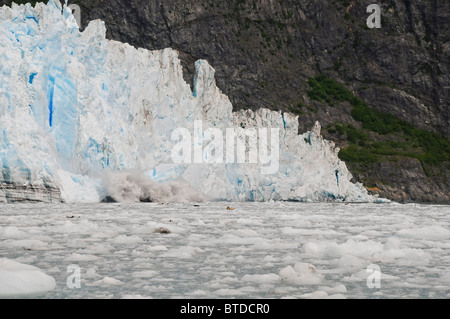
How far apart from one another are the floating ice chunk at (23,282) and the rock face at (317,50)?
2970 inches

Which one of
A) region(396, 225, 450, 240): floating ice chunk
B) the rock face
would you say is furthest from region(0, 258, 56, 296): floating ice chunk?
the rock face

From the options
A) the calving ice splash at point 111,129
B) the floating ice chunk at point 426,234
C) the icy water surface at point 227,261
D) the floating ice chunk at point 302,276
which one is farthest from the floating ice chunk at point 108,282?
the calving ice splash at point 111,129

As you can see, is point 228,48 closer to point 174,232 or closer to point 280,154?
point 280,154

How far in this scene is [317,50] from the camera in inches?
4338

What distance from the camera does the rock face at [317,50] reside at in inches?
3656

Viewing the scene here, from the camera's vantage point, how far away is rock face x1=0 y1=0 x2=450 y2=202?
92875mm

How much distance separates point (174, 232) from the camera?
14773 mm

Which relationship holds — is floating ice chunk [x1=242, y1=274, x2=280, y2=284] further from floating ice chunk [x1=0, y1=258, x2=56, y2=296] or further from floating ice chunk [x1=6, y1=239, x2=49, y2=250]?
floating ice chunk [x1=6, y1=239, x2=49, y2=250]

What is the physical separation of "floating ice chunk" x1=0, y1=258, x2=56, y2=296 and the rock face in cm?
7544

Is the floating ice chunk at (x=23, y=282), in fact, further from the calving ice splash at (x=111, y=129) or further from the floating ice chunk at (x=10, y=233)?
the calving ice splash at (x=111, y=129)

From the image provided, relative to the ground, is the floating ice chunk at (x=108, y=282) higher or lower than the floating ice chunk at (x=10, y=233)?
lower

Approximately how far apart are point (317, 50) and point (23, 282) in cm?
10650
